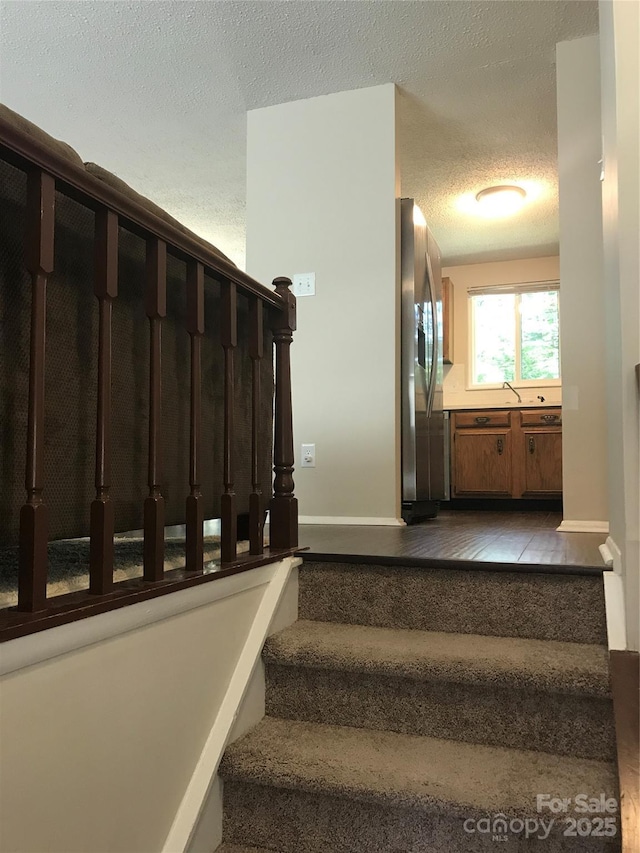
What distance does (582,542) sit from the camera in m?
2.24

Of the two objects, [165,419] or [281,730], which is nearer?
[165,419]

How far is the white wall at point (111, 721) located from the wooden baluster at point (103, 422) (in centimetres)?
8

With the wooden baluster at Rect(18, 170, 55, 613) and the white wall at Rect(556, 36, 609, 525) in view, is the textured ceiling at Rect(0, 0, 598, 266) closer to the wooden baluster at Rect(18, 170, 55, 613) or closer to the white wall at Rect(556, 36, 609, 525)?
the white wall at Rect(556, 36, 609, 525)

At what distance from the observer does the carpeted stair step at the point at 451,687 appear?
1329 mm

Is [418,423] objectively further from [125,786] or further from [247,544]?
[125,786]

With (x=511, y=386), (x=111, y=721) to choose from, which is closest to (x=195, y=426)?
(x=111, y=721)

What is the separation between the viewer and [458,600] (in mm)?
1645

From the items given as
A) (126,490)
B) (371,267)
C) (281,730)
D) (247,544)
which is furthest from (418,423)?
(126,490)

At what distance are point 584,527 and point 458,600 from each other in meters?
1.37

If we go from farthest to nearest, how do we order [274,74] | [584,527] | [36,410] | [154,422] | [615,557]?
[274,74] < [584,527] < [615,557] < [154,422] < [36,410]

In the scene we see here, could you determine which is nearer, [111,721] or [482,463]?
[111,721]

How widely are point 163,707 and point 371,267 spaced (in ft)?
8.22

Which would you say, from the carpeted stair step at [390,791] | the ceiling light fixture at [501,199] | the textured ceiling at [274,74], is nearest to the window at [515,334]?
the ceiling light fixture at [501,199]

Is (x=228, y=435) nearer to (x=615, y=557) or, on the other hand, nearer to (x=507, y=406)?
(x=615, y=557)
